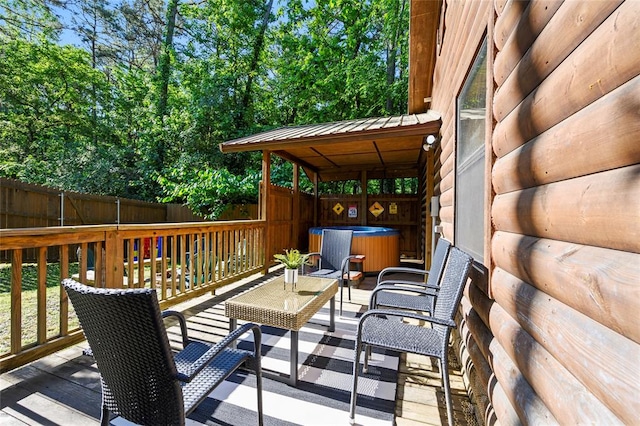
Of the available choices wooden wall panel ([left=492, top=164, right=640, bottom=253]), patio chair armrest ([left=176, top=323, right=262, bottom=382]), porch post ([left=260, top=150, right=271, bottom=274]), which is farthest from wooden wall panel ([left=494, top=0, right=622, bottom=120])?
porch post ([left=260, top=150, right=271, bottom=274])

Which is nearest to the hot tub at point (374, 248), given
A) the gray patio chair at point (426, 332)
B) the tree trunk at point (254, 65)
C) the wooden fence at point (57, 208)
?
the gray patio chair at point (426, 332)

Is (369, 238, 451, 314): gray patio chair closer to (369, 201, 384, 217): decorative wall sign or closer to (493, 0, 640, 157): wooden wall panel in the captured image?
(493, 0, 640, 157): wooden wall panel

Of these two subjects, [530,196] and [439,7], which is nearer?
[530,196]

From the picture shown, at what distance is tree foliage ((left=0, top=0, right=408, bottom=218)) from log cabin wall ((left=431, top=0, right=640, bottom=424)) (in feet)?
31.7

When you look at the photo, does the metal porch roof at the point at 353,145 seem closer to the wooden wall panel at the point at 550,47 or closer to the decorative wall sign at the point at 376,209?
the decorative wall sign at the point at 376,209

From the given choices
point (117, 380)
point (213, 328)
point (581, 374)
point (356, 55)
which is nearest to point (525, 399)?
point (581, 374)

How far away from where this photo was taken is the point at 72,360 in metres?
2.53

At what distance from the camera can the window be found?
6.80 feet

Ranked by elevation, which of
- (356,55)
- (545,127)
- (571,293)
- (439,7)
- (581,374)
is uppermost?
(356,55)

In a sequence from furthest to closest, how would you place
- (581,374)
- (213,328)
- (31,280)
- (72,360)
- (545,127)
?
(31,280)
(213,328)
(72,360)
(545,127)
(581,374)

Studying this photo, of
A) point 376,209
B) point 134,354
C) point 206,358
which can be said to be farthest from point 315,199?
point 134,354

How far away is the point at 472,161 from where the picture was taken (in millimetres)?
2314

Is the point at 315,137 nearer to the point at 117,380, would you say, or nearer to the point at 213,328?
the point at 213,328

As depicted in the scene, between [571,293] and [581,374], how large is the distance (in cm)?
23
